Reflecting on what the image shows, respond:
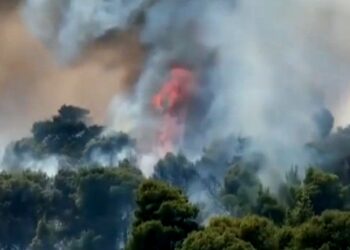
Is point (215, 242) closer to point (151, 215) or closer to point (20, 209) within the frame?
point (151, 215)

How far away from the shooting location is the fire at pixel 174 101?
6442 inches

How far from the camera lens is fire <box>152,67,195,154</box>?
537ft

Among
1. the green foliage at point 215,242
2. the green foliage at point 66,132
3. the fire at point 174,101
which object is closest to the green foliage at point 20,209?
the green foliage at point 66,132

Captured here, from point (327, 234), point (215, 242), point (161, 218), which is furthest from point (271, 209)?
point (215, 242)

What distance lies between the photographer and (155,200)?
65438 millimetres

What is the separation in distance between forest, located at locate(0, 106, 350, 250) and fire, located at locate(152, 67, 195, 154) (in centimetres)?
697

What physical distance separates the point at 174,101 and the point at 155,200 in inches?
4033

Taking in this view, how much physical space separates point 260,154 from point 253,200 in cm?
3745

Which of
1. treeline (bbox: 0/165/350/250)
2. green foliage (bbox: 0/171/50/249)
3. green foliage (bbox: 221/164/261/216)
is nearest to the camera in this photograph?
treeline (bbox: 0/165/350/250)

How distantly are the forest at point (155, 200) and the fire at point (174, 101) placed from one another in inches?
274

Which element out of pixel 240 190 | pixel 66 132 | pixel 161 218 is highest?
pixel 66 132

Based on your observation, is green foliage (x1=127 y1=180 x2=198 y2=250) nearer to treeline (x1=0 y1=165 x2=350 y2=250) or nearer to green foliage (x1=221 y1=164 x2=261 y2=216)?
treeline (x1=0 y1=165 x2=350 y2=250)

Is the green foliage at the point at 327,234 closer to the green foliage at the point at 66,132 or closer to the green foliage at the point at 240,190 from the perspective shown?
the green foliage at the point at 240,190

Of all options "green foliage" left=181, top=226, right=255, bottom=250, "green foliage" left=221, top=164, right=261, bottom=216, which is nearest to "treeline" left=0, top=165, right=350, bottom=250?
"green foliage" left=181, top=226, right=255, bottom=250
